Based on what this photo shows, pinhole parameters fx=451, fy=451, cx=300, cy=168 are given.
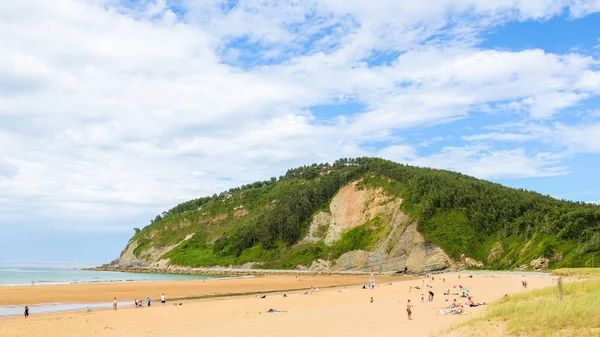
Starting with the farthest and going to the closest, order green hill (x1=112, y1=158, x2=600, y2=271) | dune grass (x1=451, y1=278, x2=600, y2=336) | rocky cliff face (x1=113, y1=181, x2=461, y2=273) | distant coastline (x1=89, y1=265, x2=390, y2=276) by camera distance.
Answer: distant coastline (x1=89, y1=265, x2=390, y2=276) → rocky cliff face (x1=113, y1=181, x2=461, y2=273) → green hill (x1=112, y1=158, x2=600, y2=271) → dune grass (x1=451, y1=278, x2=600, y2=336)

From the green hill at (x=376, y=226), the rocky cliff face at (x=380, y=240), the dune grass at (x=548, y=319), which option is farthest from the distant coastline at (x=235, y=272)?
the dune grass at (x=548, y=319)

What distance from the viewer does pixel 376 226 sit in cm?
10544

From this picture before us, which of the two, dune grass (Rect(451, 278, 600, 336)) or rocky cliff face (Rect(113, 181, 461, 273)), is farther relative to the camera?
rocky cliff face (Rect(113, 181, 461, 273))

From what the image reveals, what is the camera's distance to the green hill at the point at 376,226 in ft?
262

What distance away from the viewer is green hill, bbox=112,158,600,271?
79.9m

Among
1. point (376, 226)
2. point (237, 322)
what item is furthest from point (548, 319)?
point (376, 226)

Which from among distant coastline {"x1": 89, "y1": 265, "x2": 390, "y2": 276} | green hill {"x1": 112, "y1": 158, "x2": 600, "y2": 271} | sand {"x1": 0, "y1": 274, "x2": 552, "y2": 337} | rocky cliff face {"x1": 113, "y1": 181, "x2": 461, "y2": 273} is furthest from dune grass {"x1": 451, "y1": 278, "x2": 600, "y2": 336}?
distant coastline {"x1": 89, "y1": 265, "x2": 390, "y2": 276}

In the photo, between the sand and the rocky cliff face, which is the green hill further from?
the sand

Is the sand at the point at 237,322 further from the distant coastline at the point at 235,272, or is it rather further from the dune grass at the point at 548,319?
the distant coastline at the point at 235,272

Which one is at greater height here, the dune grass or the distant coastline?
the dune grass

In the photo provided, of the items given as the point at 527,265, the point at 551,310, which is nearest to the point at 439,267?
the point at 527,265

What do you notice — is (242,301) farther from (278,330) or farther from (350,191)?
(350,191)

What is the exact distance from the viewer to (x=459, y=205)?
9800cm

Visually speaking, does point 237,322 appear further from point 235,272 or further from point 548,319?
point 235,272
